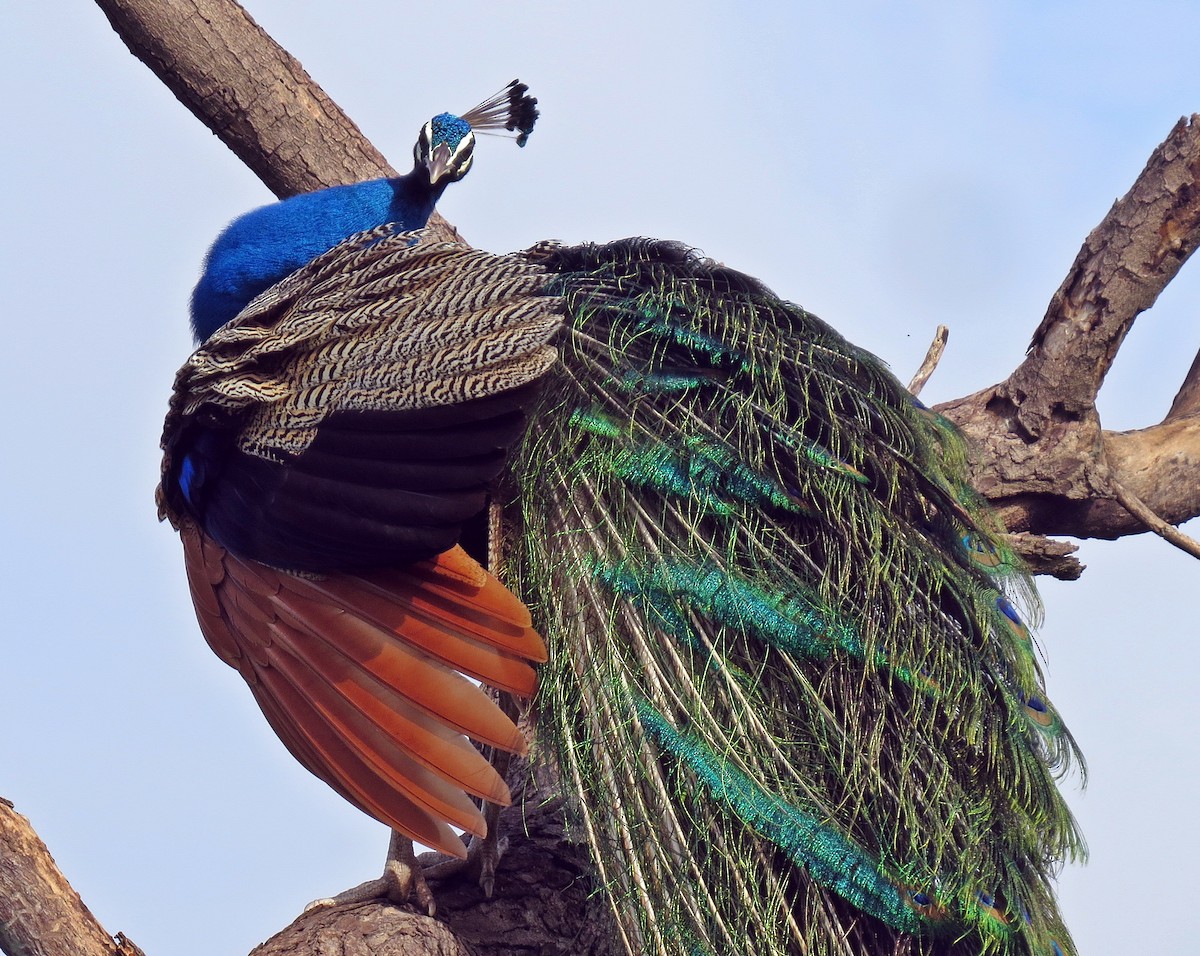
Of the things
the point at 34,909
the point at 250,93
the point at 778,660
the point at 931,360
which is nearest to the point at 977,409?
the point at 931,360

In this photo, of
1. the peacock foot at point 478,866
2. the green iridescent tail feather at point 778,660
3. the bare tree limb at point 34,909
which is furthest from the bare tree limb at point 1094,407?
the bare tree limb at point 34,909

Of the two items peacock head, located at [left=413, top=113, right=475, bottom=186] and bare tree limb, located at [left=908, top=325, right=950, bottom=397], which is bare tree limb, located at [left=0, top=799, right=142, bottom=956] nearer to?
peacock head, located at [left=413, top=113, right=475, bottom=186]

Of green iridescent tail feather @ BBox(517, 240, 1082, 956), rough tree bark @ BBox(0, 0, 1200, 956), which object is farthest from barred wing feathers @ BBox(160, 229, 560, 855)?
rough tree bark @ BBox(0, 0, 1200, 956)

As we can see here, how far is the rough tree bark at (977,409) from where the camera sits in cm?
337

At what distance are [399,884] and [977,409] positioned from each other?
2653 mm

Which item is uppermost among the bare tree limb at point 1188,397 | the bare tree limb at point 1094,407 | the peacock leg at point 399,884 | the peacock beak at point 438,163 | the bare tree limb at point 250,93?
the bare tree limb at point 1188,397

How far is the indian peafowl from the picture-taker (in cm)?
269

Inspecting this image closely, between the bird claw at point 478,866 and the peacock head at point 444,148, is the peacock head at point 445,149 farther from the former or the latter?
the bird claw at point 478,866

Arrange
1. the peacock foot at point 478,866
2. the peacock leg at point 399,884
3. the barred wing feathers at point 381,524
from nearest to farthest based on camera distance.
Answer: the barred wing feathers at point 381,524 → the peacock leg at point 399,884 → the peacock foot at point 478,866

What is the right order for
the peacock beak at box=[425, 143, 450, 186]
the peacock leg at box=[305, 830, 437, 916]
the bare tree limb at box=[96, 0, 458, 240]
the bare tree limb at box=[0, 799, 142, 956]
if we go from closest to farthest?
the bare tree limb at box=[0, 799, 142, 956] → the peacock leg at box=[305, 830, 437, 916] → the peacock beak at box=[425, 143, 450, 186] → the bare tree limb at box=[96, 0, 458, 240]

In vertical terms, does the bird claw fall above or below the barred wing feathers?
below

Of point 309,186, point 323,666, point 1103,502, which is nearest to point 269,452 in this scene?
point 323,666

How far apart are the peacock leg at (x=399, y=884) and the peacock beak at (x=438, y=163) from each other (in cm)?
223

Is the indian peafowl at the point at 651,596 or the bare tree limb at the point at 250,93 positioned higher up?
the bare tree limb at the point at 250,93
